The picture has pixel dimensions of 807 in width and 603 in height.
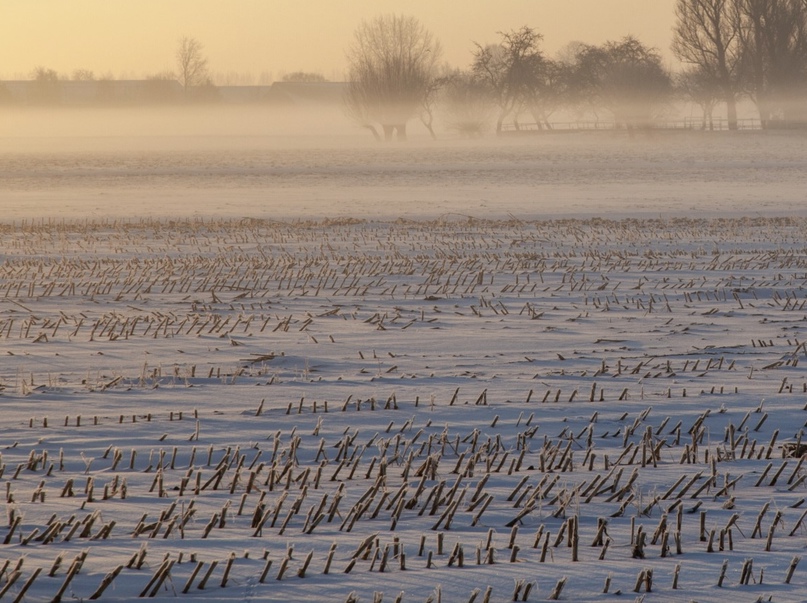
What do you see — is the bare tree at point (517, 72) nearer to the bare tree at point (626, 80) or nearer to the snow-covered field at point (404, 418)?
the bare tree at point (626, 80)

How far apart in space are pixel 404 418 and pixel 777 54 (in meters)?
69.8

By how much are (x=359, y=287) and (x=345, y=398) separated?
590 cm

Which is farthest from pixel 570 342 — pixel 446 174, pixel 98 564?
pixel 446 174

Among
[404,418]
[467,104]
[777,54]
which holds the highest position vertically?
[777,54]

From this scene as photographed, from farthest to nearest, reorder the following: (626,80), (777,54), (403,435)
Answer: (626,80), (777,54), (403,435)

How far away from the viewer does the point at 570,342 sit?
9.50m

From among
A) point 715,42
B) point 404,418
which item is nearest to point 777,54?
point 715,42

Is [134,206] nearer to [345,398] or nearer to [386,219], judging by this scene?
[386,219]

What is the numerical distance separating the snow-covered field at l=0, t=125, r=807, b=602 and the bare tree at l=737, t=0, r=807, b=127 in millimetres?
54815

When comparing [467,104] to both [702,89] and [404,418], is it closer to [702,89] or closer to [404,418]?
[702,89]

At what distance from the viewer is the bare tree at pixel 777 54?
2709 inches

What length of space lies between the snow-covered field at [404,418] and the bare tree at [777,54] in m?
54.8

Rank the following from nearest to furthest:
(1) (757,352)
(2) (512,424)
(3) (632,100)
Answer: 1. (2) (512,424)
2. (1) (757,352)
3. (3) (632,100)

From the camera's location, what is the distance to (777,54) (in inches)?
2751
